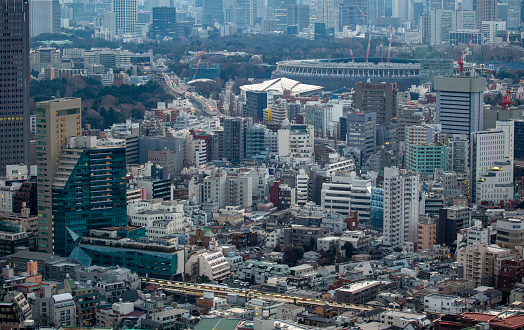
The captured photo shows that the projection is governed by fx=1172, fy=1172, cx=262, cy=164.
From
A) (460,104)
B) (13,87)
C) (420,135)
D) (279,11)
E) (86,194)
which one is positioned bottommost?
(86,194)

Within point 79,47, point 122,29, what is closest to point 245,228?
point 79,47

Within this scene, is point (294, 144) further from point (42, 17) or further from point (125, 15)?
point (125, 15)

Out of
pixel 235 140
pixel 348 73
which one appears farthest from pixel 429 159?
pixel 348 73

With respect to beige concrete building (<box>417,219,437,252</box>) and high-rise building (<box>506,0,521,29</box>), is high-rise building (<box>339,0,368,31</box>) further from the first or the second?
beige concrete building (<box>417,219,437,252</box>)

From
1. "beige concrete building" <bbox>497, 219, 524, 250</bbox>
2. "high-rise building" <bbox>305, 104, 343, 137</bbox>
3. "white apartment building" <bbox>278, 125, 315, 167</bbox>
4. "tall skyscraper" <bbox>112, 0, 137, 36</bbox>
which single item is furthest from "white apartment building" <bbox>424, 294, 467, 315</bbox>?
"tall skyscraper" <bbox>112, 0, 137, 36</bbox>

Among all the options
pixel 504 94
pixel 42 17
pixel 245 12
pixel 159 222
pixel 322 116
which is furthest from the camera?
pixel 245 12

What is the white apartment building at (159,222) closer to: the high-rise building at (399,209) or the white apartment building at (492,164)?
the high-rise building at (399,209)

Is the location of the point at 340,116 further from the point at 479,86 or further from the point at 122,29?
the point at 122,29
